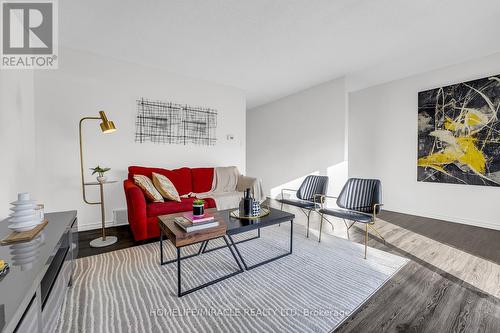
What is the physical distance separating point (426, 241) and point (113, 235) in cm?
420

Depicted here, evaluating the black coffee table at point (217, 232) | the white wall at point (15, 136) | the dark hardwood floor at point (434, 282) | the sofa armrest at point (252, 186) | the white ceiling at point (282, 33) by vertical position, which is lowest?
the dark hardwood floor at point (434, 282)

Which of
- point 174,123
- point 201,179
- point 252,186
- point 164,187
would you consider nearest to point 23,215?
point 164,187

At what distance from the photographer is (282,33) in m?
2.84

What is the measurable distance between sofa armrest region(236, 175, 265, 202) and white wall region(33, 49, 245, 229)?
1.09 m

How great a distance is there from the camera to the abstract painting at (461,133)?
10.7ft

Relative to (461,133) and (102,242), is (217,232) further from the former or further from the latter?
(461,133)

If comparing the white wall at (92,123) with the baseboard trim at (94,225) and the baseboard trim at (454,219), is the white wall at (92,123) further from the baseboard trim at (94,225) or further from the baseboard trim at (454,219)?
the baseboard trim at (454,219)

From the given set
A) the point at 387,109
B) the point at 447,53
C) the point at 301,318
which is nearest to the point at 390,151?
the point at 387,109

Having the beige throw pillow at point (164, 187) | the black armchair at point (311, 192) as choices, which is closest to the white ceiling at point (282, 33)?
the beige throw pillow at point (164, 187)

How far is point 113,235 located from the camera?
3025mm

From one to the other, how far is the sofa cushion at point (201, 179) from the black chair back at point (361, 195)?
2.27m

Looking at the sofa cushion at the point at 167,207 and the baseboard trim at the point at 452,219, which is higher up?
the sofa cushion at the point at 167,207

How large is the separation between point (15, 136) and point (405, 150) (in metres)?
5.72

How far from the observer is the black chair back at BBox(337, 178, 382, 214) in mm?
2762
